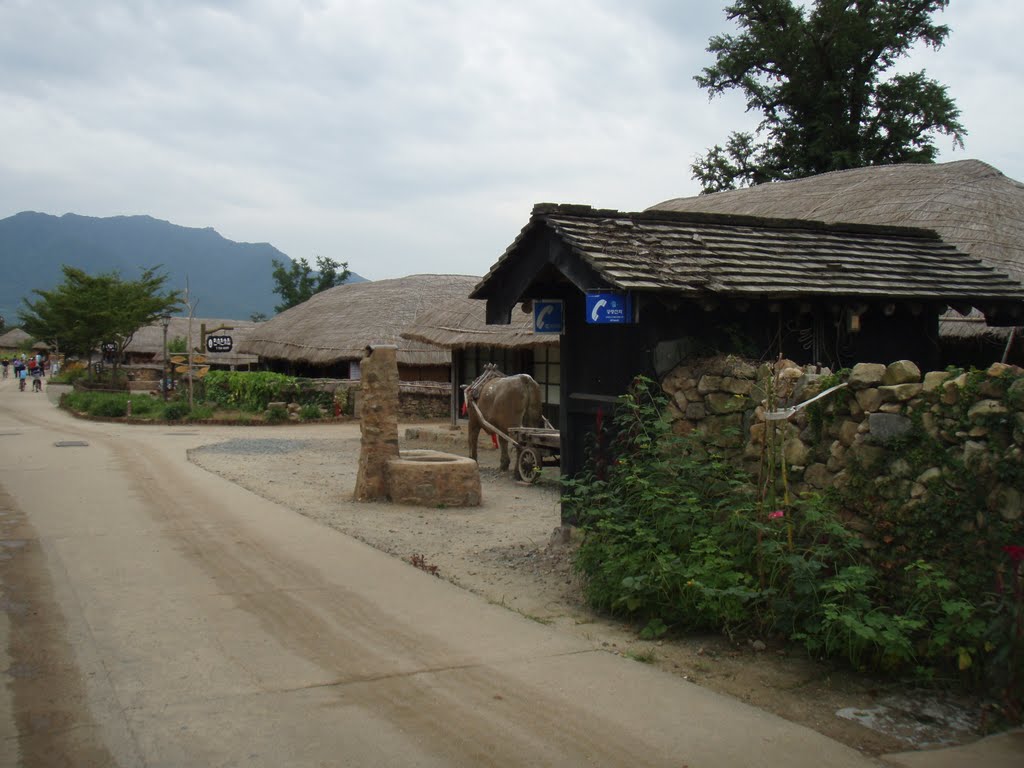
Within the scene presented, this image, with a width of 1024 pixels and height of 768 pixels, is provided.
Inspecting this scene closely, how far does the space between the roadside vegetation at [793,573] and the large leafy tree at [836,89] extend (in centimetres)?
2923

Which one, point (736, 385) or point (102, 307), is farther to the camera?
point (102, 307)

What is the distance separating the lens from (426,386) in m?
28.1

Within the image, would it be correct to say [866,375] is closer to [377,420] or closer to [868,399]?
[868,399]

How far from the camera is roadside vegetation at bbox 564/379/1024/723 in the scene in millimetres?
4754

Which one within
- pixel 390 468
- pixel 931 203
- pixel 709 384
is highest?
pixel 931 203

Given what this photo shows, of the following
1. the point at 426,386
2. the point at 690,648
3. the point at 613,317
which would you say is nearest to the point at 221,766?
the point at 690,648

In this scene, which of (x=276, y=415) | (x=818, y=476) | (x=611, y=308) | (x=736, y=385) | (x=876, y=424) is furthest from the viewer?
(x=276, y=415)

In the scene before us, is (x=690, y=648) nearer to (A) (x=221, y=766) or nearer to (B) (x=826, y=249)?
(A) (x=221, y=766)

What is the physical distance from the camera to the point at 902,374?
5512 millimetres

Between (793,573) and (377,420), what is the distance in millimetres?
7233

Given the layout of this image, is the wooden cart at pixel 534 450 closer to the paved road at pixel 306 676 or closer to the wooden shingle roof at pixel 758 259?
the wooden shingle roof at pixel 758 259

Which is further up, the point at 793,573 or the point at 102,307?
the point at 102,307

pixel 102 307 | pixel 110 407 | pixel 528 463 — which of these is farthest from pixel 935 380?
pixel 102 307

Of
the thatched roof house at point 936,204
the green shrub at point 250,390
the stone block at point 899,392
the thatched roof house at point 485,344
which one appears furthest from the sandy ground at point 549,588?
the green shrub at point 250,390
